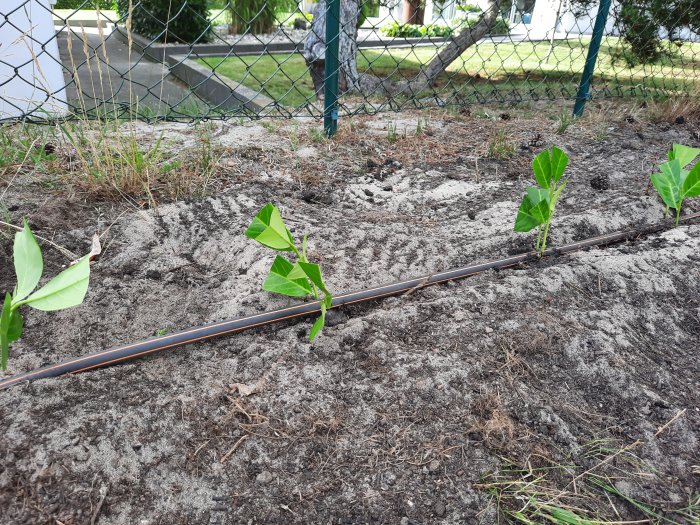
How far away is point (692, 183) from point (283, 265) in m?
1.41

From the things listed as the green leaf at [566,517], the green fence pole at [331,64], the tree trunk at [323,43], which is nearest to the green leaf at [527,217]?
the green leaf at [566,517]

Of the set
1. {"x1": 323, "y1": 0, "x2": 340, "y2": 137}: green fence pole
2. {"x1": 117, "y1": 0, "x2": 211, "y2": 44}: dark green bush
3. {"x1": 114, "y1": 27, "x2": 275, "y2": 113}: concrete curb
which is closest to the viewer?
{"x1": 323, "y1": 0, "x2": 340, "y2": 137}: green fence pole

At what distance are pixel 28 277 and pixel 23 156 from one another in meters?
1.17

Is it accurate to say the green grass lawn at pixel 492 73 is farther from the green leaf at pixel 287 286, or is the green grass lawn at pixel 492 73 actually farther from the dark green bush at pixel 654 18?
the green leaf at pixel 287 286

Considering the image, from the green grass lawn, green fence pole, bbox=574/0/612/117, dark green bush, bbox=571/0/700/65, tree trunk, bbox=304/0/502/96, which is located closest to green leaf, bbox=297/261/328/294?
green fence pole, bbox=574/0/612/117

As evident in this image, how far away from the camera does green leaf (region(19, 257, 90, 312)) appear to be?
3.32 ft

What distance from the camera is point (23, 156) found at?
1975mm

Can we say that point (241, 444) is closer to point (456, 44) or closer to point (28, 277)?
point (28, 277)

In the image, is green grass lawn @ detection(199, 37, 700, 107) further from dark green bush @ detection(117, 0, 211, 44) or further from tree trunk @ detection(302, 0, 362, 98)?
dark green bush @ detection(117, 0, 211, 44)

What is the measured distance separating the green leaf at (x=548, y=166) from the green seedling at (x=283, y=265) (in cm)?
79

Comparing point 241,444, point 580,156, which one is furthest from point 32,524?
point 580,156

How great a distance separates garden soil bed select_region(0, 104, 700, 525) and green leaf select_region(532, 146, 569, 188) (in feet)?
0.79

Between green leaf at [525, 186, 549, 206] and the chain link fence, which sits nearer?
green leaf at [525, 186, 549, 206]

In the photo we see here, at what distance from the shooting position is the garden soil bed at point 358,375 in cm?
98
